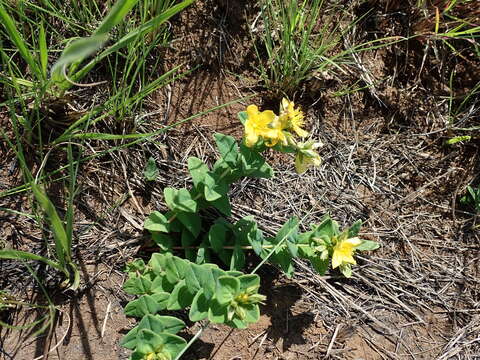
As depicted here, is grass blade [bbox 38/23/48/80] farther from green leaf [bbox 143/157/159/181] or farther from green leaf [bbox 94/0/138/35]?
green leaf [bbox 143/157/159/181]

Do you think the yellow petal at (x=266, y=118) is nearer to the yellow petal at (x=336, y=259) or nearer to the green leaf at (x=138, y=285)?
the yellow petal at (x=336, y=259)

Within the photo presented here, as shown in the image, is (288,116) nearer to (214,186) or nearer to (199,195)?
(214,186)

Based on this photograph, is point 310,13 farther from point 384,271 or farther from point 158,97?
point 384,271

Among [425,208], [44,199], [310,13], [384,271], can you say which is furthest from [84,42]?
[425,208]

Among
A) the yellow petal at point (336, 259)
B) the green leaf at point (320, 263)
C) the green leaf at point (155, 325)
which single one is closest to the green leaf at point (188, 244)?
the green leaf at point (155, 325)

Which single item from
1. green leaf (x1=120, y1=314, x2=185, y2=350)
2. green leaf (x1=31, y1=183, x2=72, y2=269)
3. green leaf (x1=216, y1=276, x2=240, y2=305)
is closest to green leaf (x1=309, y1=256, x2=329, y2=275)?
green leaf (x1=216, y1=276, x2=240, y2=305)
